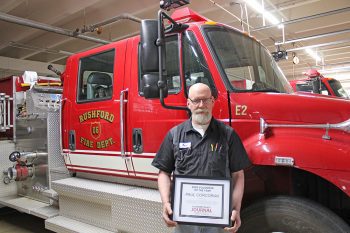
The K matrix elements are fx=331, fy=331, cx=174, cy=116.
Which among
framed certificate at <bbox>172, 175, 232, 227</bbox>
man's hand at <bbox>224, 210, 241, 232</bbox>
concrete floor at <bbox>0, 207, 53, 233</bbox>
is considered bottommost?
concrete floor at <bbox>0, 207, 53, 233</bbox>

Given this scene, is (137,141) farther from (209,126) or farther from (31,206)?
(31,206)

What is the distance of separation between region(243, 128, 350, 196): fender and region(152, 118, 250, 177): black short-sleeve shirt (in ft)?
0.97

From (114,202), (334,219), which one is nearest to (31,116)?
(114,202)

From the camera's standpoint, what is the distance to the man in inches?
82.4

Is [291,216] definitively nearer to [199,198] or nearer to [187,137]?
[199,198]

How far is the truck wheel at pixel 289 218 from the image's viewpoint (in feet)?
7.07

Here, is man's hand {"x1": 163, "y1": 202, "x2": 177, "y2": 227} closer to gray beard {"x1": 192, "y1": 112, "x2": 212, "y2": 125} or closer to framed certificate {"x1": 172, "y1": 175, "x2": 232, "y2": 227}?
framed certificate {"x1": 172, "y1": 175, "x2": 232, "y2": 227}

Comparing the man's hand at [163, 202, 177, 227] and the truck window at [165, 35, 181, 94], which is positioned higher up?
the truck window at [165, 35, 181, 94]

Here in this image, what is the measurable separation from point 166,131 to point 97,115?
3.34ft

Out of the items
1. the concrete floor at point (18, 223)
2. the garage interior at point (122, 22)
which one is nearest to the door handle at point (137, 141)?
the concrete floor at point (18, 223)

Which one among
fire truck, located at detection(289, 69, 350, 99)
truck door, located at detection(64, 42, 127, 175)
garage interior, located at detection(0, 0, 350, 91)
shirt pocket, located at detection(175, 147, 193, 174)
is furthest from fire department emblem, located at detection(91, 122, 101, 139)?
fire truck, located at detection(289, 69, 350, 99)

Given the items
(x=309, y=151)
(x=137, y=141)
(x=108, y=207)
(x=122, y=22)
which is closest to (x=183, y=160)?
(x=309, y=151)

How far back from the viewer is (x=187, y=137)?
218 centimetres

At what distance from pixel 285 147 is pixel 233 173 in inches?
17.4
